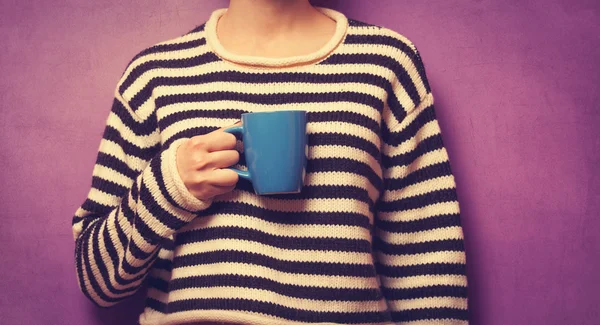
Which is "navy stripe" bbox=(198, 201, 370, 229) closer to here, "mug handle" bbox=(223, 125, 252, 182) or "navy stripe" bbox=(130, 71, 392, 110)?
"mug handle" bbox=(223, 125, 252, 182)

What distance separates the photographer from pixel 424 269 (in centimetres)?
78

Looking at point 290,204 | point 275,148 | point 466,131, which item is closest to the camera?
point 275,148

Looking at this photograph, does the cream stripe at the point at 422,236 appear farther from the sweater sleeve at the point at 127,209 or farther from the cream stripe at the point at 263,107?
the sweater sleeve at the point at 127,209

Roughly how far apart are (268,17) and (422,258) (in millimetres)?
432

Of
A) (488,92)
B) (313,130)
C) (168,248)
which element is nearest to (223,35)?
(313,130)

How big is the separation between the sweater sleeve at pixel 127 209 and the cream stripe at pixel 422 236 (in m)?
0.30

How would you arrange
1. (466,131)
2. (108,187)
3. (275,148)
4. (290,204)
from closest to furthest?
(275,148) < (290,204) < (108,187) < (466,131)

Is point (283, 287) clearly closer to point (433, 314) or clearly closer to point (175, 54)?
point (433, 314)

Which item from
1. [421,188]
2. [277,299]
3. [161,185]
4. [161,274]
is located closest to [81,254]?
[161,274]

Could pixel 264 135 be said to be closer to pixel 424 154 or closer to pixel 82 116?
pixel 424 154

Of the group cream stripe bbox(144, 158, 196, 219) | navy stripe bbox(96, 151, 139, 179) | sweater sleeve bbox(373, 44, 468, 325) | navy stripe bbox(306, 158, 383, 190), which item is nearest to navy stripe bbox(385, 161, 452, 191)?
sweater sleeve bbox(373, 44, 468, 325)

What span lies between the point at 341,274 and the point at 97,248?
1.19 feet

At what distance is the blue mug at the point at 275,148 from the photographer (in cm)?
62

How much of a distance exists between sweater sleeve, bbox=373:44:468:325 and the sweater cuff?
0.30 metres
